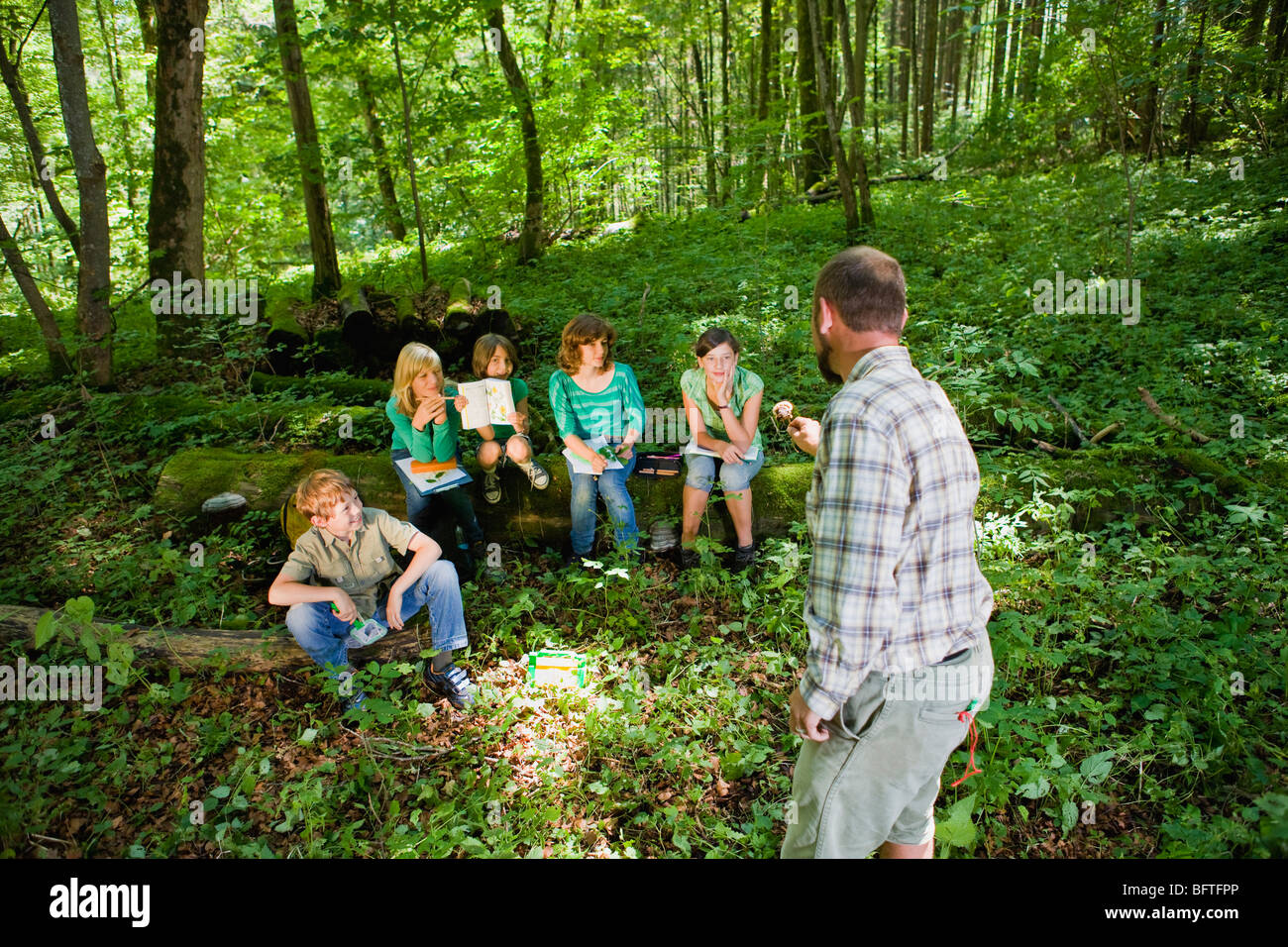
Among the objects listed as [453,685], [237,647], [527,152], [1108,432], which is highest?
[527,152]

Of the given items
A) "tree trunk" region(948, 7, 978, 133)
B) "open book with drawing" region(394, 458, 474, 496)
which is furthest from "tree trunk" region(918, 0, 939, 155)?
"open book with drawing" region(394, 458, 474, 496)

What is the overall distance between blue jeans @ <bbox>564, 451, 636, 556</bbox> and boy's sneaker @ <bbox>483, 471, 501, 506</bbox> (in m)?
0.57

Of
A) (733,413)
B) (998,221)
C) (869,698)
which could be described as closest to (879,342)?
(869,698)

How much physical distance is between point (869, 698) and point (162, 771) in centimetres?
330

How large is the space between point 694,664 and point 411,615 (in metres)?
1.56

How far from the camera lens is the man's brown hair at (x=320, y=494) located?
334cm

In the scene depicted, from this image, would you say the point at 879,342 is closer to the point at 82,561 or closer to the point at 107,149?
the point at 82,561

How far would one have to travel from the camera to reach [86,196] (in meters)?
6.58

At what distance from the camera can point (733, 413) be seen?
4.35m

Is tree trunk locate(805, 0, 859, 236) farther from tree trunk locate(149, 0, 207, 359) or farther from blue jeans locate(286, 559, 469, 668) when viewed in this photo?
blue jeans locate(286, 559, 469, 668)

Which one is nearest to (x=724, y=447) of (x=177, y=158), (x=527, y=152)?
(x=177, y=158)

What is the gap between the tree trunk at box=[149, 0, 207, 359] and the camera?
7.10 m

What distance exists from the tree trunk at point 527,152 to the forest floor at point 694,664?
236 inches

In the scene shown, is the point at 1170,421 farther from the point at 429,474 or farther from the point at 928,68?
the point at 928,68
